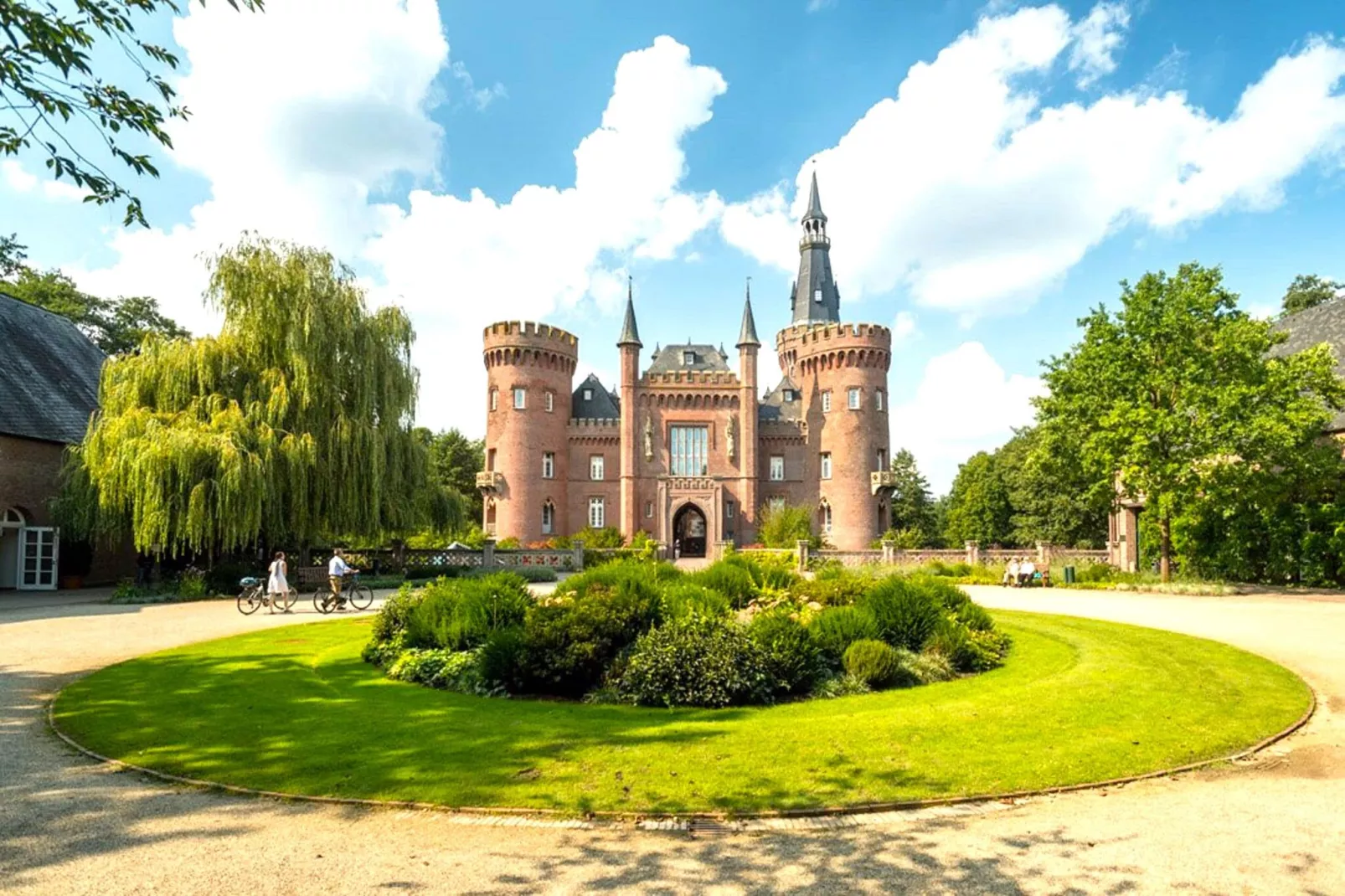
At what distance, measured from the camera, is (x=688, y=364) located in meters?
50.8

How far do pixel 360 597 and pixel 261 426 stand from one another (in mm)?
5849

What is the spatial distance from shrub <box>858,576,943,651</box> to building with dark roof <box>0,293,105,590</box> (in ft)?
91.0

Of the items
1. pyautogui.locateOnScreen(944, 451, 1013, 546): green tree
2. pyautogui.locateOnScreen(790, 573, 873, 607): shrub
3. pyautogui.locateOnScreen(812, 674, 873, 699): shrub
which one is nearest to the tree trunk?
pyautogui.locateOnScreen(790, 573, 873, 607): shrub

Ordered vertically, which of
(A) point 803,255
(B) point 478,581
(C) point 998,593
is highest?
(A) point 803,255

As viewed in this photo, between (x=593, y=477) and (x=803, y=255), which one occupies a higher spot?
(x=803, y=255)

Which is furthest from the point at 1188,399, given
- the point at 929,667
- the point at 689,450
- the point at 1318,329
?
the point at 689,450

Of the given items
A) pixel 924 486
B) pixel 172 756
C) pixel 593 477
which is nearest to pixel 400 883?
pixel 172 756

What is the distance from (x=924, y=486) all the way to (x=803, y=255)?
24101 mm

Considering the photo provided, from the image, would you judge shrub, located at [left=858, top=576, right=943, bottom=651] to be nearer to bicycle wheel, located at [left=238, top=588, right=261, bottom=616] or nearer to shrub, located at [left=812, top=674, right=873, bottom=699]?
shrub, located at [left=812, top=674, right=873, bottom=699]

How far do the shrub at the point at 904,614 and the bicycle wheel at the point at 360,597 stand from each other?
14332mm

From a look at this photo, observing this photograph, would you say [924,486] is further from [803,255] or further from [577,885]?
[577,885]

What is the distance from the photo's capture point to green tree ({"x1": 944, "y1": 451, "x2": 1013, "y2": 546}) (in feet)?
190

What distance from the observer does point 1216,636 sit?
14586mm

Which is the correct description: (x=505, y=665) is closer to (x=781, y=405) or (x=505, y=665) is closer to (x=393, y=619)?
(x=393, y=619)
